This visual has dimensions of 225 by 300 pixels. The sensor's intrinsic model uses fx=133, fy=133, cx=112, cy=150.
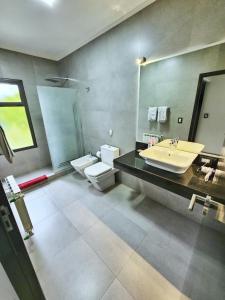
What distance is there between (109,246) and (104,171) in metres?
1.05

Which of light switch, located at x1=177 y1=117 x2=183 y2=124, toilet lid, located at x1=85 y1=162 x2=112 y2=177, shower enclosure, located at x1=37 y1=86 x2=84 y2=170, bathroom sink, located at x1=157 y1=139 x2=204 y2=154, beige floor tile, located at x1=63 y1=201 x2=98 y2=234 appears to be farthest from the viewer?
shower enclosure, located at x1=37 y1=86 x2=84 y2=170

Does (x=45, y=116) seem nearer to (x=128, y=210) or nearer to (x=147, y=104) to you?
(x=147, y=104)

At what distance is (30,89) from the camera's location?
275 centimetres

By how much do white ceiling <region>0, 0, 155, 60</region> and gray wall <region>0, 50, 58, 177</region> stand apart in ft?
0.74

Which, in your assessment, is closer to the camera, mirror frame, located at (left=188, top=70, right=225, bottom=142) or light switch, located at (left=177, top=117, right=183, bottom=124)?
mirror frame, located at (left=188, top=70, right=225, bottom=142)

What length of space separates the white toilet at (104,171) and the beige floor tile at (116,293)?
1268 mm

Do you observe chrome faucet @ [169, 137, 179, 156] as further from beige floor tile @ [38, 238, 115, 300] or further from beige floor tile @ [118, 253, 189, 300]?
beige floor tile @ [38, 238, 115, 300]

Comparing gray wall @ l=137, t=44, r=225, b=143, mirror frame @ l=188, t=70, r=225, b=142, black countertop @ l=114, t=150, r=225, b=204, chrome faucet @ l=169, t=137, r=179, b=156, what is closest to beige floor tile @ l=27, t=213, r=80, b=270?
black countertop @ l=114, t=150, r=225, b=204

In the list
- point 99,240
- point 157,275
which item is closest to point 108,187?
point 99,240

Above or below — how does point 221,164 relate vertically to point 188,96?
below

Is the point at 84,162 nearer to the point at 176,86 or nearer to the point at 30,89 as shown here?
the point at 30,89

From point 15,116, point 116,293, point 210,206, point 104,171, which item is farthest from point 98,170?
point 15,116

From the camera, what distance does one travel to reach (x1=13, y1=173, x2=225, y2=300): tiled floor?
1111 mm

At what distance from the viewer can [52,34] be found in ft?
6.61
